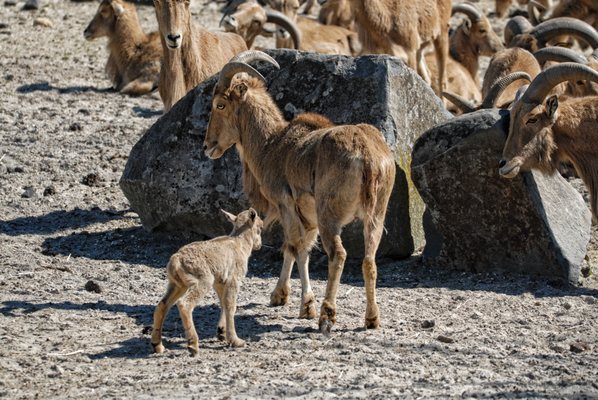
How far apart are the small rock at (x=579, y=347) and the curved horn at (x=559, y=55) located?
5.25m

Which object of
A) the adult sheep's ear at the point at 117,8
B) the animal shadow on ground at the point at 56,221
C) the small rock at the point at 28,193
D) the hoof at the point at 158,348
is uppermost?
the adult sheep's ear at the point at 117,8

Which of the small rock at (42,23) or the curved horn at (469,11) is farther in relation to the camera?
the small rock at (42,23)

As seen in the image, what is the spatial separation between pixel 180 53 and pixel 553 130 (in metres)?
4.62

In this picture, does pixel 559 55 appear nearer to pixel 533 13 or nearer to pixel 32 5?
pixel 533 13

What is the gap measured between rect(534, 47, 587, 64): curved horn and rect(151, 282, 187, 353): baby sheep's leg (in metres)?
6.42

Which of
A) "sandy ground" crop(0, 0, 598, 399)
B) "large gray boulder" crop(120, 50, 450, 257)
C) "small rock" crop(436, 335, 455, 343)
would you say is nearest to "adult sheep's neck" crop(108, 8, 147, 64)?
"sandy ground" crop(0, 0, 598, 399)

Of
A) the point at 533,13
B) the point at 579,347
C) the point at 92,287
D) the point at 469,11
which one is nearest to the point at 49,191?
the point at 92,287

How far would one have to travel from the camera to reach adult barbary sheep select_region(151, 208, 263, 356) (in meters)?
7.97

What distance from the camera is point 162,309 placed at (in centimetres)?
801

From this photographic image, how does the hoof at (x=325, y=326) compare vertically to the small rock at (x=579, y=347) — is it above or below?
below

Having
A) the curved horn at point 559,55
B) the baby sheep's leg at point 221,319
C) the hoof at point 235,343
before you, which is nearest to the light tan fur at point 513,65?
the curved horn at point 559,55

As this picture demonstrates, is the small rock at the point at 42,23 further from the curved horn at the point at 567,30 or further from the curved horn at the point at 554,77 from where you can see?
the curved horn at the point at 554,77

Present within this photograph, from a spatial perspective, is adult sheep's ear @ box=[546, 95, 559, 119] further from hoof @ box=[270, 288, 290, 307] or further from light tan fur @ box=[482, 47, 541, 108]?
light tan fur @ box=[482, 47, 541, 108]

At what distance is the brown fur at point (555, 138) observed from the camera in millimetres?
9906
